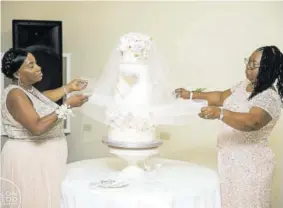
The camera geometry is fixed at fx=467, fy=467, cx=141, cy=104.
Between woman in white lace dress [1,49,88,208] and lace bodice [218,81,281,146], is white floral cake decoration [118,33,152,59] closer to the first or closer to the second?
woman in white lace dress [1,49,88,208]

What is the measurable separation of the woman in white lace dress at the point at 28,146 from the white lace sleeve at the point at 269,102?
926mm

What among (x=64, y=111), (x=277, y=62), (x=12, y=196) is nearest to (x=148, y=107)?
(x=64, y=111)

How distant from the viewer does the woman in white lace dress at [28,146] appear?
8.62 feet

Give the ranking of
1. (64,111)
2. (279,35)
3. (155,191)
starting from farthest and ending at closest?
1. (279,35)
2. (64,111)
3. (155,191)

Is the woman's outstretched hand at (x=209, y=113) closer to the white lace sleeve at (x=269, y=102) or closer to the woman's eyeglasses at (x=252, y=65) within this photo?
the white lace sleeve at (x=269, y=102)

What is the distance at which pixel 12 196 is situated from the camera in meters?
2.72

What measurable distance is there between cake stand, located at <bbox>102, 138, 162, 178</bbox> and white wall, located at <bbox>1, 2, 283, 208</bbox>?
130cm

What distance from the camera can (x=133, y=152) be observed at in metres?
2.21

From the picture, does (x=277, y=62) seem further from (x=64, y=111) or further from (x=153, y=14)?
(x=153, y=14)

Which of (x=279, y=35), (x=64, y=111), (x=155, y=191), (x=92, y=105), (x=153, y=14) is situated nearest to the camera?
(x=155, y=191)

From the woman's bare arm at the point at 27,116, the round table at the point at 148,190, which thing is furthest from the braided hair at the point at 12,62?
the round table at the point at 148,190

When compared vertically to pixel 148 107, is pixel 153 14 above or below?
above

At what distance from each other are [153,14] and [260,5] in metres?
0.85

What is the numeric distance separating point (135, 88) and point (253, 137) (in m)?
0.80
